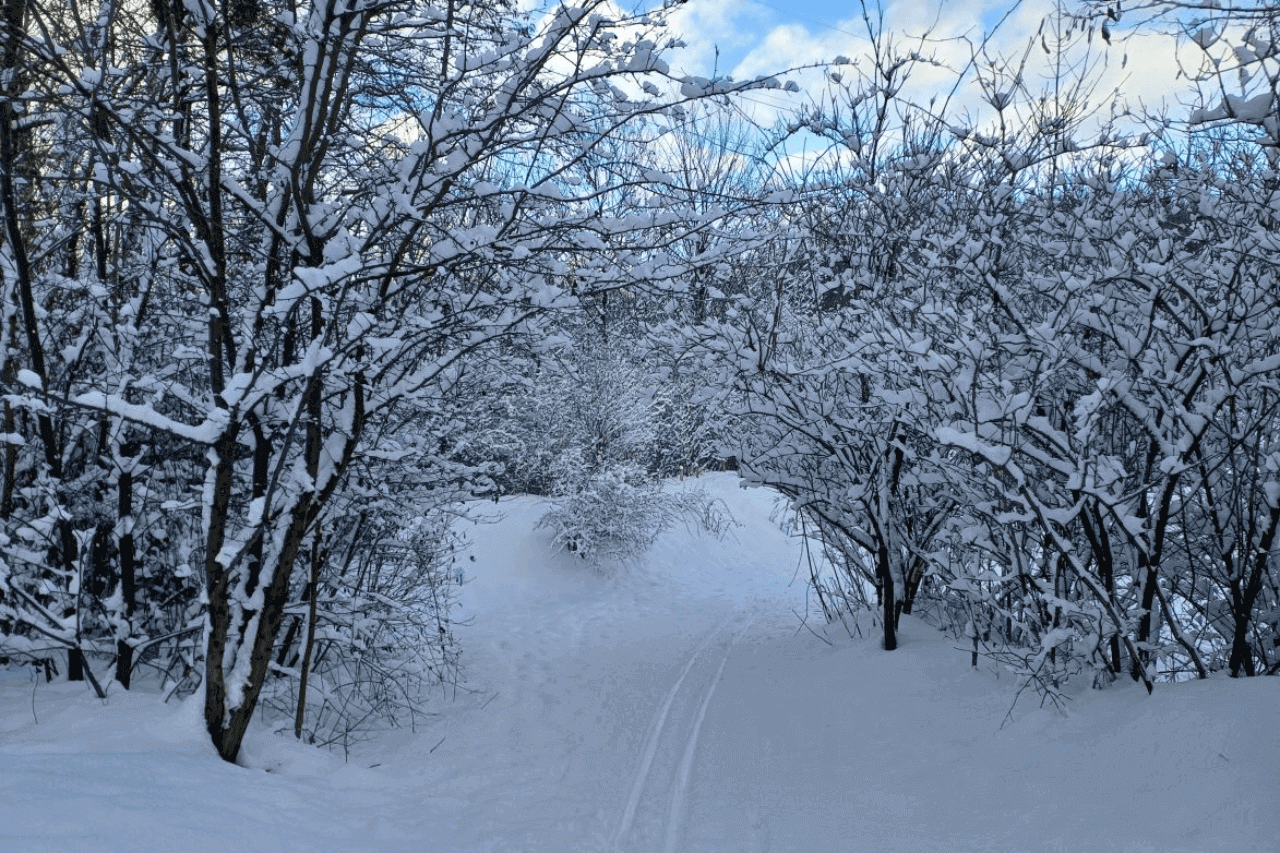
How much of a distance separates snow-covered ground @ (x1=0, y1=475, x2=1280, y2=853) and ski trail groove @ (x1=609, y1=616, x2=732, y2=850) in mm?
24

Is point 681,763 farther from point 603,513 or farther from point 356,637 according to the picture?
point 603,513

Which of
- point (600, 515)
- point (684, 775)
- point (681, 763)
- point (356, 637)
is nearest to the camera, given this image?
point (684, 775)

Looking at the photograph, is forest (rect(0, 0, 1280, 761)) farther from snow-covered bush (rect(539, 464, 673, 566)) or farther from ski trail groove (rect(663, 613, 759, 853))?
snow-covered bush (rect(539, 464, 673, 566))

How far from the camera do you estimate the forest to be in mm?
3848

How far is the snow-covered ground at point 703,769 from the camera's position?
3.11 m

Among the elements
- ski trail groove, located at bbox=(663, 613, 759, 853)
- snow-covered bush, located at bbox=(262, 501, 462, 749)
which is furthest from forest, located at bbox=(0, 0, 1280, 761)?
ski trail groove, located at bbox=(663, 613, 759, 853)

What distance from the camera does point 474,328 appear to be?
4.18 meters

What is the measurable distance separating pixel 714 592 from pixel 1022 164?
9.22 m

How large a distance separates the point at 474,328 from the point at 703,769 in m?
3.33

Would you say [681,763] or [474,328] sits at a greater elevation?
[474,328]

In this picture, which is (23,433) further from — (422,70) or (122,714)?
(422,70)

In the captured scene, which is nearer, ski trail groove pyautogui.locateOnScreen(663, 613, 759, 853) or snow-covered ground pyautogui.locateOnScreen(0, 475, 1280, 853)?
snow-covered ground pyautogui.locateOnScreen(0, 475, 1280, 853)

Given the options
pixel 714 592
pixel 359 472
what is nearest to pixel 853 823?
pixel 359 472

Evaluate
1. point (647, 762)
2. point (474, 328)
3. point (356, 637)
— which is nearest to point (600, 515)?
point (356, 637)
